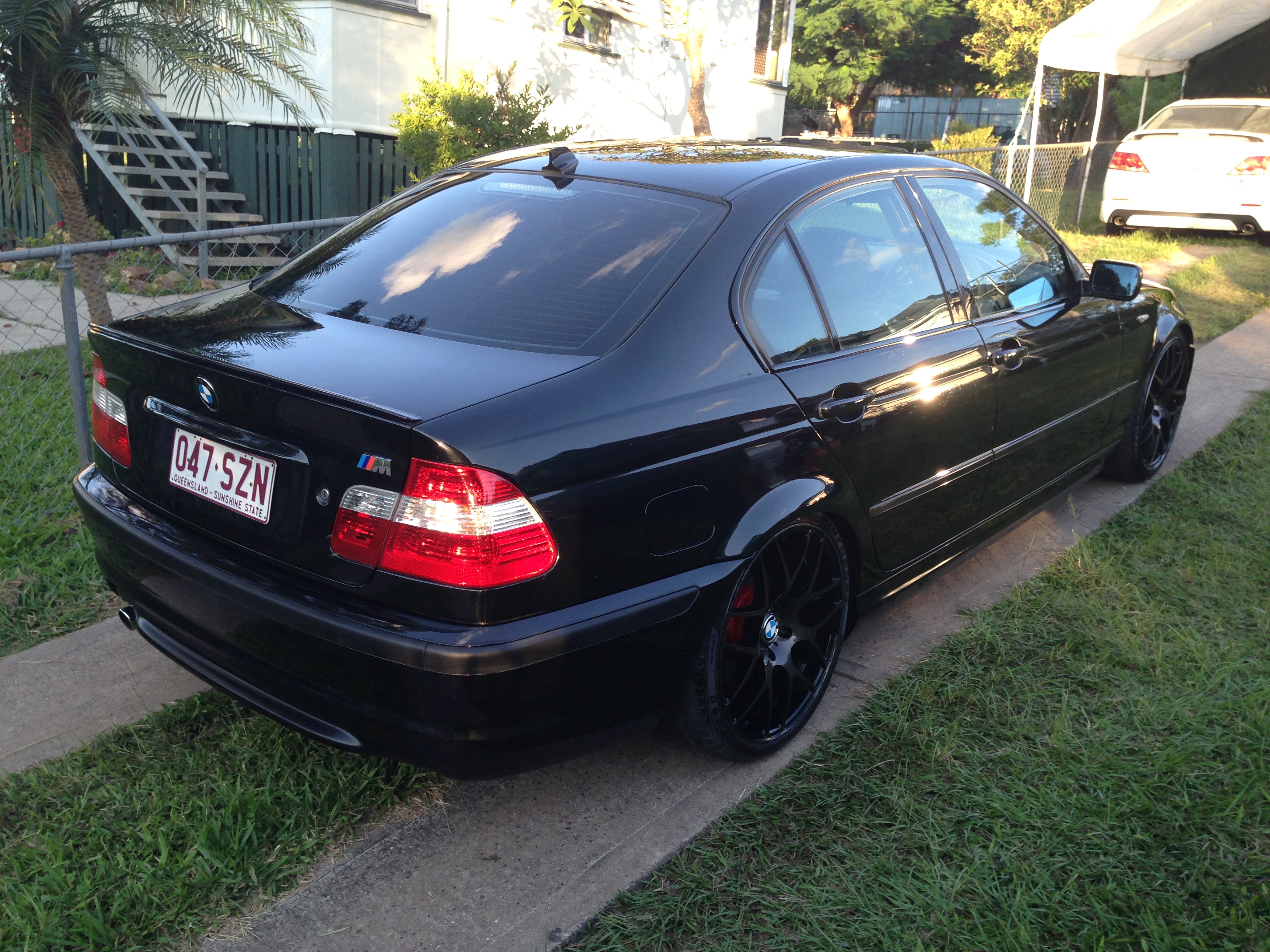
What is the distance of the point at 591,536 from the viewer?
2.22 meters

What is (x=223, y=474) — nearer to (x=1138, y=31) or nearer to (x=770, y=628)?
(x=770, y=628)

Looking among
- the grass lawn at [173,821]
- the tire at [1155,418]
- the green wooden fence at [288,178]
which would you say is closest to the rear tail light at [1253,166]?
the tire at [1155,418]

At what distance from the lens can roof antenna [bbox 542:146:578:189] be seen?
120 inches

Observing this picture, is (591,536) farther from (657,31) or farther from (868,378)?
(657,31)

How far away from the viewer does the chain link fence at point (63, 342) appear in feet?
12.8

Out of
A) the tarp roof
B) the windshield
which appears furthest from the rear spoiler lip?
the windshield

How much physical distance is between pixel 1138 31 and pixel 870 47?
29.3 m

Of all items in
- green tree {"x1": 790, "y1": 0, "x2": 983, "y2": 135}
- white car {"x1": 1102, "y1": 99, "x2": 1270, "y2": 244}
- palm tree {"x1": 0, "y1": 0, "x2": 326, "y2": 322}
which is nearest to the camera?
palm tree {"x1": 0, "y1": 0, "x2": 326, "y2": 322}

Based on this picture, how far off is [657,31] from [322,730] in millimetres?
12427

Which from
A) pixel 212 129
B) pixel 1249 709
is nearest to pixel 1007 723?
pixel 1249 709

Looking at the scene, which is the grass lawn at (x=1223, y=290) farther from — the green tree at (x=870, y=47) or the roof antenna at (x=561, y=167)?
the green tree at (x=870, y=47)

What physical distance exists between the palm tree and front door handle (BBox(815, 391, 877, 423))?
12.7ft

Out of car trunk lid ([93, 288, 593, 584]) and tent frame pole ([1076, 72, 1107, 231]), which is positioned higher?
tent frame pole ([1076, 72, 1107, 231])

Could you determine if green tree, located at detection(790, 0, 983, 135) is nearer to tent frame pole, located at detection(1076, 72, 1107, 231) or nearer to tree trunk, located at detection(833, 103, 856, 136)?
tree trunk, located at detection(833, 103, 856, 136)
